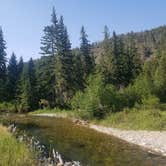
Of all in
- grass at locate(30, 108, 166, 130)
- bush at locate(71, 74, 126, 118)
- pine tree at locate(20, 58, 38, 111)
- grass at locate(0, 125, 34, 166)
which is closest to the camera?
grass at locate(0, 125, 34, 166)

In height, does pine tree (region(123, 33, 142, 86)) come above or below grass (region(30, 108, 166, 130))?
above

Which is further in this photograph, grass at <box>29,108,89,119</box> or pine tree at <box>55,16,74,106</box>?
pine tree at <box>55,16,74,106</box>

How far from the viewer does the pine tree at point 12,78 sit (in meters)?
61.4

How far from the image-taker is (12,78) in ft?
211

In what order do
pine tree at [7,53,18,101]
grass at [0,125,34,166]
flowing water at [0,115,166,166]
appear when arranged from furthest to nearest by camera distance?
pine tree at [7,53,18,101] < flowing water at [0,115,166,166] < grass at [0,125,34,166]

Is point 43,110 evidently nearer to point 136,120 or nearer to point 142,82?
point 142,82

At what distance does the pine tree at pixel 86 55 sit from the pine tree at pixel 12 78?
44.5 ft

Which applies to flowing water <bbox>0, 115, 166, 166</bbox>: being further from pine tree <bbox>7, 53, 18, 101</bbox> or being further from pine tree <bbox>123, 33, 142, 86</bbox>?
pine tree <bbox>123, 33, 142, 86</bbox>

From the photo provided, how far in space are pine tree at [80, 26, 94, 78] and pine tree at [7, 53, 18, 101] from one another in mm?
13571

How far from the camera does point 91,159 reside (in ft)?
56.9

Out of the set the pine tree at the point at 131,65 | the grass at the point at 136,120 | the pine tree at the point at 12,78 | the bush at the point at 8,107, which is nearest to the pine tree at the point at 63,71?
the bush at the point at 8,107

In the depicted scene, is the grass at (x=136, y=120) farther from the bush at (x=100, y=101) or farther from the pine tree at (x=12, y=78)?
the pine tree at (x=12, y=78)

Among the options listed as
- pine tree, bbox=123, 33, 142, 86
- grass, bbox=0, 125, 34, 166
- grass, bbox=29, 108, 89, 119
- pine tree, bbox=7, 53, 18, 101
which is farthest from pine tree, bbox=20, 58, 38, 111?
grass, bbox=0, 125, 34, 166

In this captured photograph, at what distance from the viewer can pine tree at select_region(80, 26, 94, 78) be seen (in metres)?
66.7
